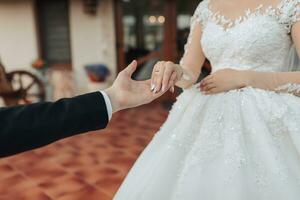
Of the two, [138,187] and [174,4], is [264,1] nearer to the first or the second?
[138,187]

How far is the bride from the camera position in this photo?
103 cm

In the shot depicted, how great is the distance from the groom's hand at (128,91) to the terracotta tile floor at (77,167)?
1.58m

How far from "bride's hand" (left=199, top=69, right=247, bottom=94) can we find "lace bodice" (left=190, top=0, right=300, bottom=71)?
8 centimetres

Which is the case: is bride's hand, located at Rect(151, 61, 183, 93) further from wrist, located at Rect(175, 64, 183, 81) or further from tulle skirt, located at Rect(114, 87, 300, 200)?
tulle skirt, located at Rect(114, 87, 300, 200)

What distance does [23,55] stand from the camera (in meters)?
5.48

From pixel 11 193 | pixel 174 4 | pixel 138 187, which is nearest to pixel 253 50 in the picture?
pixel 138 187

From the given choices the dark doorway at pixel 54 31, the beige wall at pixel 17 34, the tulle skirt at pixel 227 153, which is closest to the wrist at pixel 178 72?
the tulle skirt at pixel 227 153

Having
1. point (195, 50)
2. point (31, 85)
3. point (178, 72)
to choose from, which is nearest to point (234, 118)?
point (178, 72)

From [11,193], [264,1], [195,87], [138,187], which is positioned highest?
[264,1]

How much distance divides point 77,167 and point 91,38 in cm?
282

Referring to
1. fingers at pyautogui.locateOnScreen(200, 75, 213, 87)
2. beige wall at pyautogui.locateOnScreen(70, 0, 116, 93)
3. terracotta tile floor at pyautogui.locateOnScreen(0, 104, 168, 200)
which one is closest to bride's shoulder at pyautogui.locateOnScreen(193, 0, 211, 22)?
A: fingers at pyautogui.locateOnScreen(200, 75, 213, 87)

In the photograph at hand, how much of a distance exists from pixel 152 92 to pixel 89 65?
438cm

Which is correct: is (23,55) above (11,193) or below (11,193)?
above

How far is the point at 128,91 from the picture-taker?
2.91 feet
